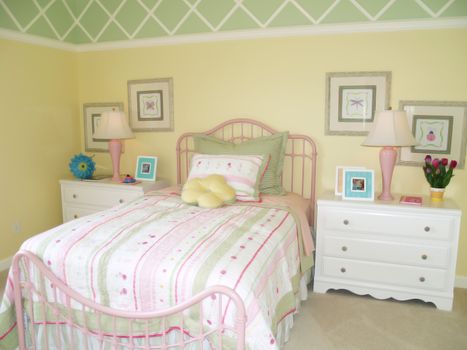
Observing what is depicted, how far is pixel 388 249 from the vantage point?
9.00 ft

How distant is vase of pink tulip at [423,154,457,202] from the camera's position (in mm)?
2812

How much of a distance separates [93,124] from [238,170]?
75.8 inches

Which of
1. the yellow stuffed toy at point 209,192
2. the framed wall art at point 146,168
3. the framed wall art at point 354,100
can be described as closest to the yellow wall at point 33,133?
the framed wall art at point 146,168

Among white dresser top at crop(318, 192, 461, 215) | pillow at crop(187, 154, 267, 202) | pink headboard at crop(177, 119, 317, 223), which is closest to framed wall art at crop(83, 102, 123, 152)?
pink headboard at crop(177, 119, 317, 223)

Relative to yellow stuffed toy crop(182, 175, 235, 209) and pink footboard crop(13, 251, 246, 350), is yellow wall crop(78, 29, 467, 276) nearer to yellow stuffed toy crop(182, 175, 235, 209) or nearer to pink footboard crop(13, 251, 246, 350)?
yellow stuffed toy crop(182, 175, 235, 209)

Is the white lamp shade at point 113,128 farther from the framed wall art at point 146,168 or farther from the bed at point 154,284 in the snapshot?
the bed at point 154,284

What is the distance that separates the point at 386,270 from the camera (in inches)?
109

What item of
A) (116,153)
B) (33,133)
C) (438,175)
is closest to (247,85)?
(116,153)

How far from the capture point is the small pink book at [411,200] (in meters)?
2.71

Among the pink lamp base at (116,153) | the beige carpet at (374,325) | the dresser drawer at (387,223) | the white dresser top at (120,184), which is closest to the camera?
the beige carpet at (374,325)

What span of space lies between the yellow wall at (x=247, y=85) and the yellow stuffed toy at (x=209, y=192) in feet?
2.93

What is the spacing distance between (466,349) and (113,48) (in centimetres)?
370

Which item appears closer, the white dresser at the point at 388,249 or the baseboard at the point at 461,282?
the white dresser at the point at 388,249

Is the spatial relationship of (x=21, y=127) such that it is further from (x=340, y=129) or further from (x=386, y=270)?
(x=386, y=270)
